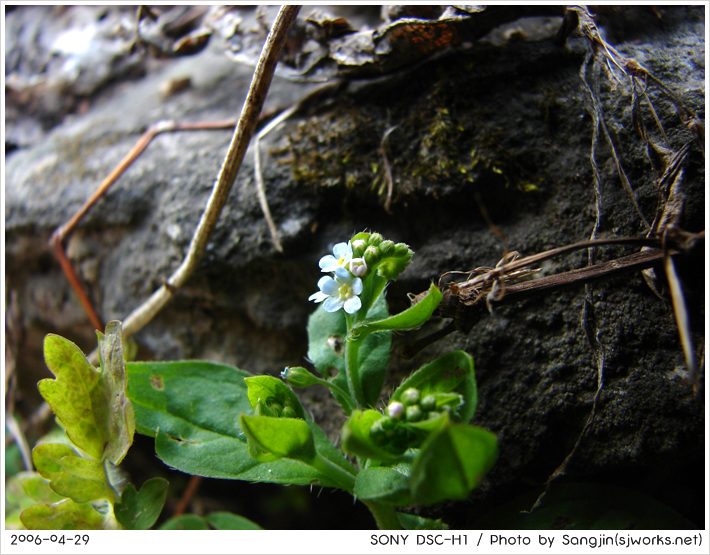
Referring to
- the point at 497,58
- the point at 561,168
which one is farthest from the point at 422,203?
the point at 497,58

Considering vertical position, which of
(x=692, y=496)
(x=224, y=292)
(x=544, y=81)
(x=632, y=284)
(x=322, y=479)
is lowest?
(x=692, y=496)

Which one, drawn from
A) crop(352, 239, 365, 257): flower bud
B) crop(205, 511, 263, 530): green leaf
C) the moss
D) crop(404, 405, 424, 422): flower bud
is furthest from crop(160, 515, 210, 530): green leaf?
the moss

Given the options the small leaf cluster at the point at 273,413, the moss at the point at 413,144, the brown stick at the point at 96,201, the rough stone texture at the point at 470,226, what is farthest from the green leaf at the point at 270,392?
the brown stick at the point at 96,201

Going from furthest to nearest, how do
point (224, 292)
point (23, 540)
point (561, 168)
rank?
1. point (224, 292)
2. point (561, 168)
3. point (23, 540)

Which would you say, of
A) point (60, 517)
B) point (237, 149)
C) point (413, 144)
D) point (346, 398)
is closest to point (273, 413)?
point (346, 398)

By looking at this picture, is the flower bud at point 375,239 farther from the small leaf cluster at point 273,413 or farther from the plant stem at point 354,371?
the plant stem at point 354,371

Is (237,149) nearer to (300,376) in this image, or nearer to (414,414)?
(300,376)

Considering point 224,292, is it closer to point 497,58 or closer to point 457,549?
point 457,549
